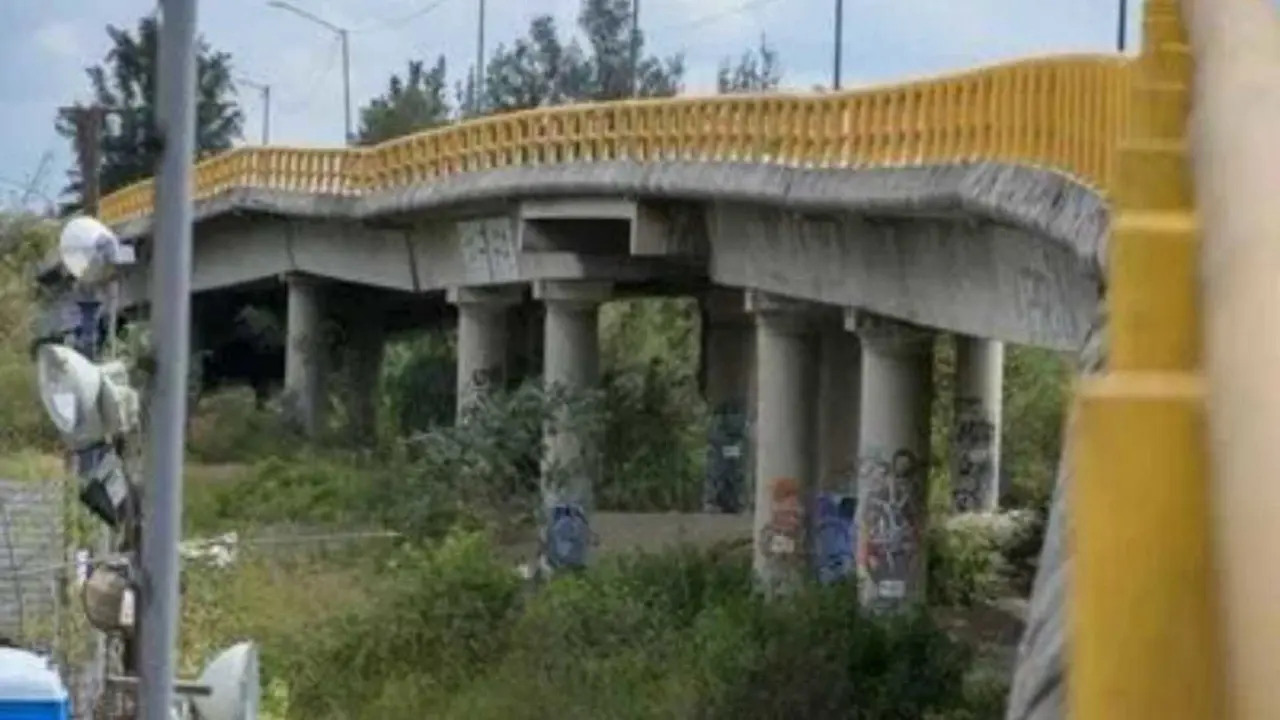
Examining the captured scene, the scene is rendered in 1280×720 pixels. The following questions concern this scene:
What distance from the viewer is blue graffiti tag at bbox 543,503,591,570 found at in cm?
4200

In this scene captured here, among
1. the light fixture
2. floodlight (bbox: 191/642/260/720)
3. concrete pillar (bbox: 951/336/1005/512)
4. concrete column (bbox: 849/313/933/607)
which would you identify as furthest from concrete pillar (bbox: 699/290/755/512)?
the light fixture

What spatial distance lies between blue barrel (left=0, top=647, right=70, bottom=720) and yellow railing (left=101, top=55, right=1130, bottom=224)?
4772 millimetres

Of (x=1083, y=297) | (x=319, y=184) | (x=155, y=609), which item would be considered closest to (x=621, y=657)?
(x=1083, y=297)

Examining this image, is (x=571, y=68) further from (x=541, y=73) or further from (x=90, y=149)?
(x=90, y=149)

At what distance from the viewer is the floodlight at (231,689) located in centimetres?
1100

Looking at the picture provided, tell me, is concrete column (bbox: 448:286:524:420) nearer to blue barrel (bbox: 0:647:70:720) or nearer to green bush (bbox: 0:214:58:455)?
green bush (bbox: 0:214:58:455)

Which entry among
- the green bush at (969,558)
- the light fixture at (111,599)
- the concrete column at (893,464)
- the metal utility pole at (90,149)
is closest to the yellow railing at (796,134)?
the concrete column at (893,464)

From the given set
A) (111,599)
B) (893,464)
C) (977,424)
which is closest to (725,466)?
(977,424)

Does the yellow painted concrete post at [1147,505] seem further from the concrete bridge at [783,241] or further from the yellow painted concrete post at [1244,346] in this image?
the concrete bridge at [783,241]

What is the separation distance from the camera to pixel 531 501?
1818 inches

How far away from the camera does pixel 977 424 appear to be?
41.2 m

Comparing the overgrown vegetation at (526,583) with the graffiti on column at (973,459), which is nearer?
the overgrown vegetation at (526,583)

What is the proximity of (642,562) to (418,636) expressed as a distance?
513 cm

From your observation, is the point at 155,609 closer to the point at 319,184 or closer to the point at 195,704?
the point at 195,704
